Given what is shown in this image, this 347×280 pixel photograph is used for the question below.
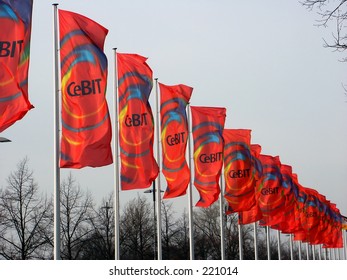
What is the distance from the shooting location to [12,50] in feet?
72.4

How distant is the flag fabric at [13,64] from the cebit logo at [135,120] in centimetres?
740

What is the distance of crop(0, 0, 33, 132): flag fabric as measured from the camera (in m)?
21.9

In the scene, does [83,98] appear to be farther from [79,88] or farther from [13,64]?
[13,64]

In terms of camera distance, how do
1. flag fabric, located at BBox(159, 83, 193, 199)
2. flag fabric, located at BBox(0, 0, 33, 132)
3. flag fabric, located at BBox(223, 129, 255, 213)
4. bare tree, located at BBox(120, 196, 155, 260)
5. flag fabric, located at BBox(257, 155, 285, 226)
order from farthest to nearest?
bare tree, located at BBox(120, 196, 155, 260), flag fabric, located at BBox(257, 155, 285, 226), flag fabric, located at BBox(223, 129, 255, 213), flag fabric, located at BBox(159, 83, 193, 199), flag fabric, located at BBox(0, 0, 33, 132)

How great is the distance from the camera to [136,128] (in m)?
29.2

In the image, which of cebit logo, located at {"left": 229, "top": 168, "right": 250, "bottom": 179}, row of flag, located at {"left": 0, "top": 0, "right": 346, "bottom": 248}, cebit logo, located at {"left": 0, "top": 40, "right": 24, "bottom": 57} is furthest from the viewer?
cebit logo, located at {"left": 229, "top": 168, "right": 250, "bottom": 179}

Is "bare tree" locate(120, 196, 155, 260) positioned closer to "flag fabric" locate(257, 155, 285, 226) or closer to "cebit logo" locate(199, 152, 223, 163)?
"flag fabric" locate(257, 155, 285, 226)

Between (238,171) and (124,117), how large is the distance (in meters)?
13.2

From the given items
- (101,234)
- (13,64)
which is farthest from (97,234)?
(13,64)

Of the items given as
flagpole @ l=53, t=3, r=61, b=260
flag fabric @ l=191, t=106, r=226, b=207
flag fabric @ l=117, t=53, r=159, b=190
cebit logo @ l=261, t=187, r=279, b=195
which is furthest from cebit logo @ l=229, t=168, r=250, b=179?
flagpole @ l=53, t=3, r=61, b=260

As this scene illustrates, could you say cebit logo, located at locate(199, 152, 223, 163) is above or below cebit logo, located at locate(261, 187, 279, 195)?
above

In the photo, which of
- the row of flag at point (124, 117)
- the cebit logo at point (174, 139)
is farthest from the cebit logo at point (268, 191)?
the cebit logo at point (174, 139)

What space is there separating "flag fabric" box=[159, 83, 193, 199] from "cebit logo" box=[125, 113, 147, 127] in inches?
175

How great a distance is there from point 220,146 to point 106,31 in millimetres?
12249
